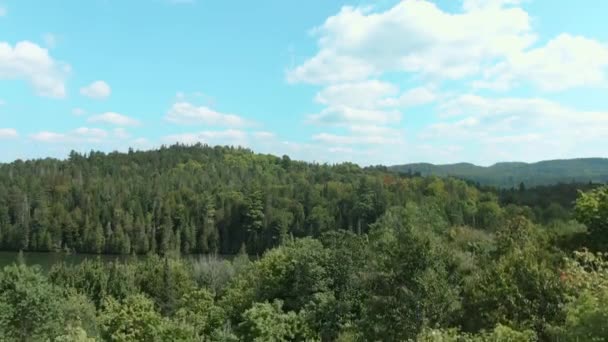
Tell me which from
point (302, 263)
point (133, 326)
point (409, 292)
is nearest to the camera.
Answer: point (409, 292)

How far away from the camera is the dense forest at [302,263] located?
21.1 m

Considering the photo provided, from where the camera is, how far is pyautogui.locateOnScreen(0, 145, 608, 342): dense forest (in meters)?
21.1

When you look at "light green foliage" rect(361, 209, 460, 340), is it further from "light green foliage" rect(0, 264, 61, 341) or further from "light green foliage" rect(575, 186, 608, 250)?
"light green foliage" rect(0, 264, 61, 341)

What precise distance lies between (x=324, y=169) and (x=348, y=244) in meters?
141

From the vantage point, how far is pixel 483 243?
38.1 m

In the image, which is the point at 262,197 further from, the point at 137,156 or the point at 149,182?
the point at 137,156

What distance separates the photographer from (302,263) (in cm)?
3053

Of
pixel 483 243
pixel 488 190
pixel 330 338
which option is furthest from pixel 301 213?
pixel 330 338

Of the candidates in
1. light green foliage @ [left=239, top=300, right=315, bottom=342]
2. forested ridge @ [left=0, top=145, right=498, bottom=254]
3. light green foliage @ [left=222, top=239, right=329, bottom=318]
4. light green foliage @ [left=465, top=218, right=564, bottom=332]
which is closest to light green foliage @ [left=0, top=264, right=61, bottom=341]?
light green foliage @ [left=222, top=239, right=329, bottom=318]

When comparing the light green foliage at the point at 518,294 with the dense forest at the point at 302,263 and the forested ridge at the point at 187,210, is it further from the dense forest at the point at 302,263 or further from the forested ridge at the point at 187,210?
the forested ridge at the point at 187,210

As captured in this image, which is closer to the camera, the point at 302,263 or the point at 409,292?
the point at 409,292

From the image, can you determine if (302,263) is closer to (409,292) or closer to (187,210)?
(409,292)

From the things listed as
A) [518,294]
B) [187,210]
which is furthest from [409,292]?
[187,210]

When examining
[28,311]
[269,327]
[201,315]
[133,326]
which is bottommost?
[201,315]
